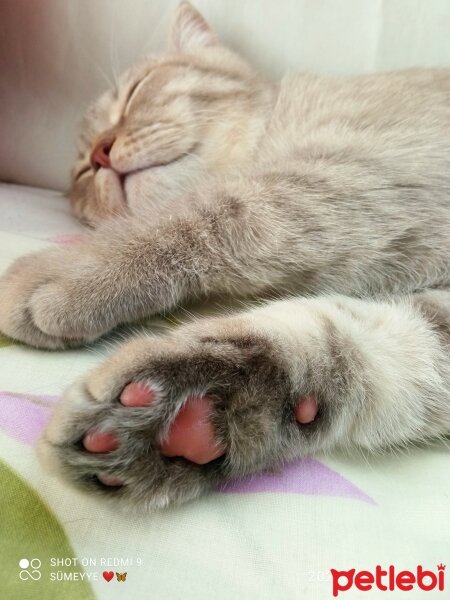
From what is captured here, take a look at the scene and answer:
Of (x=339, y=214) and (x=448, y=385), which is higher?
(x=339, y=214)

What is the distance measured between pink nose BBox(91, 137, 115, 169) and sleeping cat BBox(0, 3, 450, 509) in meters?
0.03

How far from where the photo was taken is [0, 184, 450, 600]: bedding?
1.39ft

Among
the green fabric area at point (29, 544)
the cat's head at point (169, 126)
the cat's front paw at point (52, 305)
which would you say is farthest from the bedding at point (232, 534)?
the cat's head at point (169, 126)

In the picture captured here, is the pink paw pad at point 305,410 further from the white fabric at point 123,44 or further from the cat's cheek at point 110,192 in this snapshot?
the white fabric at point 123,44

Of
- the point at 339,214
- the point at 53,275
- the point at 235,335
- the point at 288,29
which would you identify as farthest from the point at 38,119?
the point at 235,335

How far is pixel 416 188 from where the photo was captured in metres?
0.77

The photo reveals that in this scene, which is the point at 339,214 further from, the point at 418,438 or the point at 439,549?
the point at 439,549

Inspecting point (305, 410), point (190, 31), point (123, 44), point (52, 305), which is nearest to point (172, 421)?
point (305, 410)

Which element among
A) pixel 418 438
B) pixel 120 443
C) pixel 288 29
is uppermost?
pixel 288 29

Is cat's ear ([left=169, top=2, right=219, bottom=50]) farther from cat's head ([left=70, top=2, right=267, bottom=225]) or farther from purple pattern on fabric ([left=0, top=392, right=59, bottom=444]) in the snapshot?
purple pattern on fabric ([left=0, top=392, right=59, bottom=444])

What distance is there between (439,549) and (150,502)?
9.7 inches

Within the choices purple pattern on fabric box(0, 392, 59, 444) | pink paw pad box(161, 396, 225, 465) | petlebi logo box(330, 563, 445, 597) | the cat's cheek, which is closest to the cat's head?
the cat's cheek

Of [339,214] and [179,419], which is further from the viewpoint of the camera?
[339,214]

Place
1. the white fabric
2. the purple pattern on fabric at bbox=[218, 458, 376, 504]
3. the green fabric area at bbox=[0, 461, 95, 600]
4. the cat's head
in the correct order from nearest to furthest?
the green fabric area at bbox=[0, 461, 95, 600]
the purple pattern on fabric at bbox=[218, 458, 376, 504]
the cat's head
the white fabric
